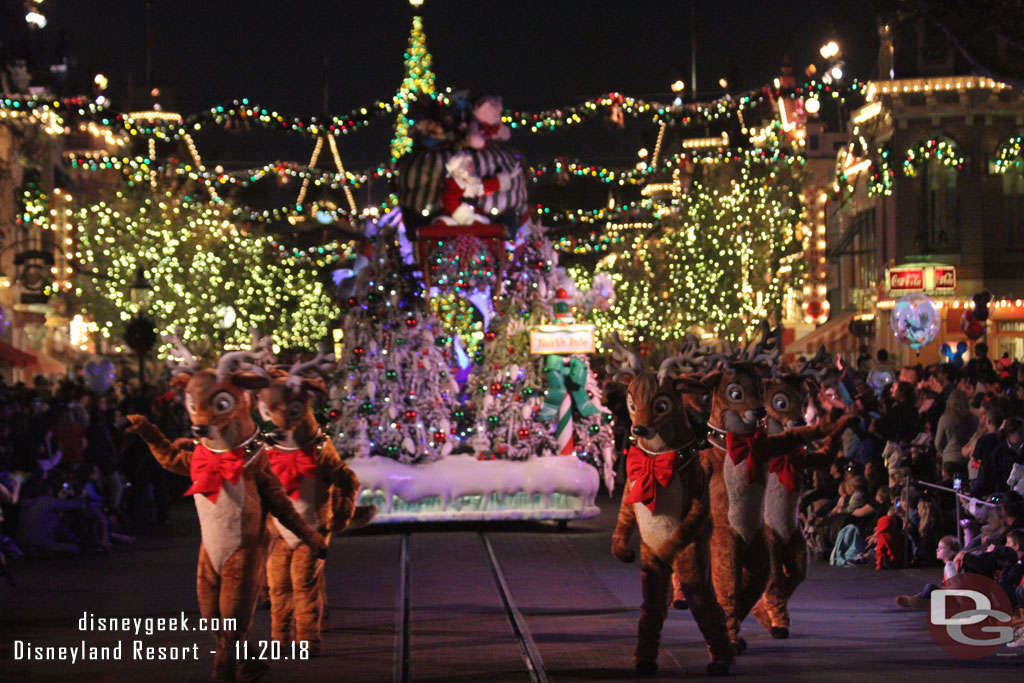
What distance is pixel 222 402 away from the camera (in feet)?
34.2

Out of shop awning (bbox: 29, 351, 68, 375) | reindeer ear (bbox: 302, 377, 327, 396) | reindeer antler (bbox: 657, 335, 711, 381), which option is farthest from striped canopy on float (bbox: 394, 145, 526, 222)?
shop awning (bbox: 29, 351, 68, 375)

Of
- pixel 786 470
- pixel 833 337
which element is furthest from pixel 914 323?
pixel 833 337

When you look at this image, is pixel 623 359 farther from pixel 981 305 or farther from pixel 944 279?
pixel 944 279

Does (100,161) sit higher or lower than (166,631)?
higher

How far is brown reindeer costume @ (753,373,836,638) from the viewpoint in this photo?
12.1 m

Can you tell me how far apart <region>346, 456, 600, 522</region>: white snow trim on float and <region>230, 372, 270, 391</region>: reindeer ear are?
30.3 ft

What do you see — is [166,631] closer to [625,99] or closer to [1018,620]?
[1018,620]

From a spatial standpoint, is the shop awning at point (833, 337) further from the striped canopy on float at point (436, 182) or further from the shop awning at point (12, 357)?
the striped canopy on float at point (436, 182)

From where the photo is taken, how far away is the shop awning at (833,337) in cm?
4666

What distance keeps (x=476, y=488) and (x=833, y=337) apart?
29087 millimetres

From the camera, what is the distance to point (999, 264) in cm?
3788

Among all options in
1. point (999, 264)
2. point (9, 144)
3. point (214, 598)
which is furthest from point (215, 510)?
point (9, 144)

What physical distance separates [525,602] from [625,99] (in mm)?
12468

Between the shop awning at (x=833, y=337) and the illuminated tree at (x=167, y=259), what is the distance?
1788 centimetres
